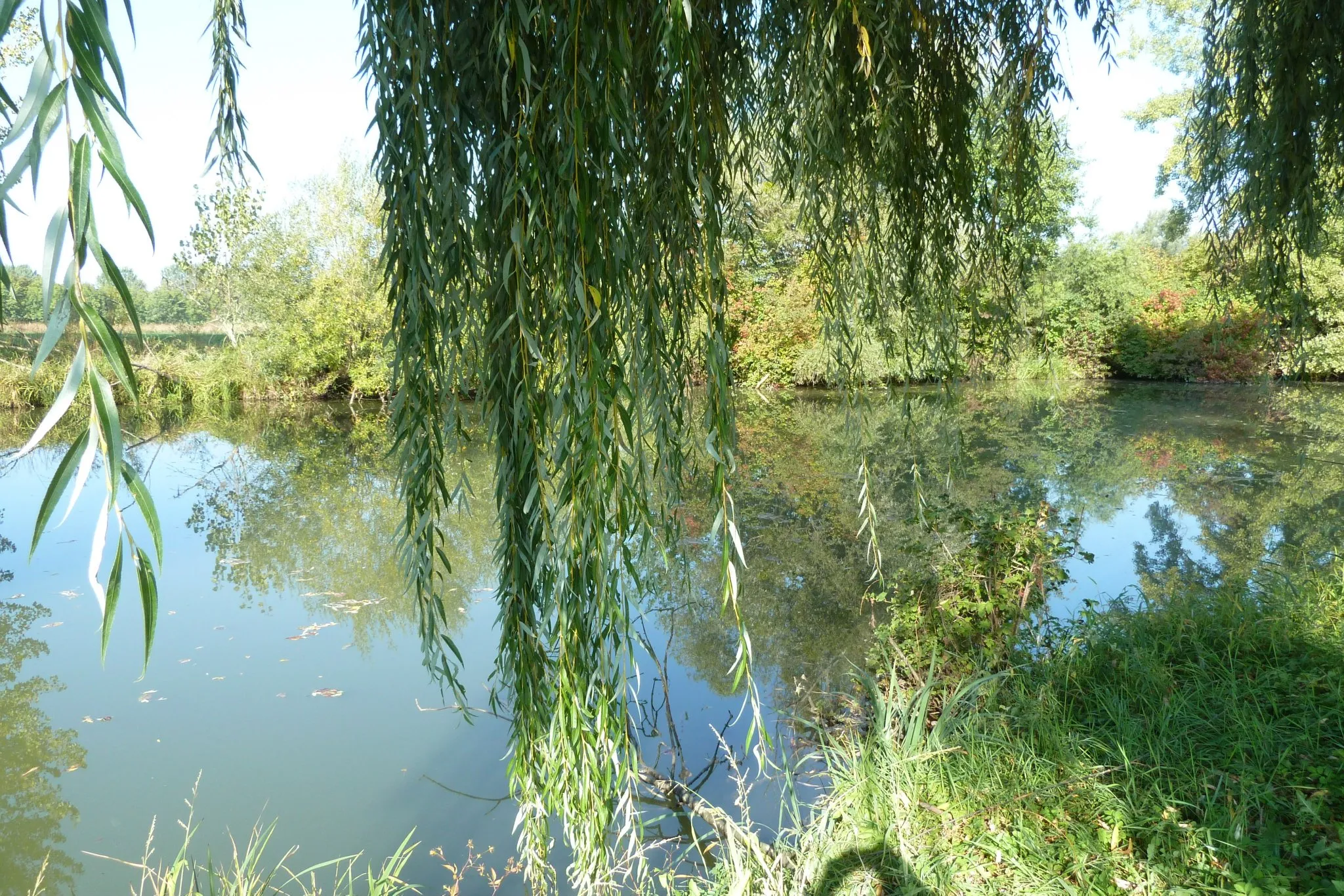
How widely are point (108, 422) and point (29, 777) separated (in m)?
3.67

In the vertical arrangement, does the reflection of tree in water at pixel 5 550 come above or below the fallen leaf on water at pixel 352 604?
above

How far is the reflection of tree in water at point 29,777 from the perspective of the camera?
288 centimetres

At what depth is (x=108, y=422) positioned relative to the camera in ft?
2.10

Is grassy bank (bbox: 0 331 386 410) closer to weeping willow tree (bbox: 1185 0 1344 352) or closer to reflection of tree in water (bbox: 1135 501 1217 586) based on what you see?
reflection of tree in water (bbox: 1135 501 1217 586)

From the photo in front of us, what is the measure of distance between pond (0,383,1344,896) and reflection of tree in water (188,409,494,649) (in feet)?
0.11

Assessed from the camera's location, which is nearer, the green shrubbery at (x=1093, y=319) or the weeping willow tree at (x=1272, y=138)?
the weeping willow tree at (x=1272, y=138)

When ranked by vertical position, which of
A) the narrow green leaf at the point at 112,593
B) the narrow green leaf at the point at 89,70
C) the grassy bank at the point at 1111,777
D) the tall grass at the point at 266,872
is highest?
the narrow green leaf at the point at 89,70

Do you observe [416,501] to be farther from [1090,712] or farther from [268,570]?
[268,570]

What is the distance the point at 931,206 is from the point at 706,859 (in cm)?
209

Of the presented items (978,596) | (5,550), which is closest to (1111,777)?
(978,596)

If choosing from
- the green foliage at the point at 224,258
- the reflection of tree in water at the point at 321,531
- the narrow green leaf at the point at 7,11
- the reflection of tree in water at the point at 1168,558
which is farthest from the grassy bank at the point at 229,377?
the narrow green leaf at the point at 7,11

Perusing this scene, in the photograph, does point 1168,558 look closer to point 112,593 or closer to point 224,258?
point 112,593

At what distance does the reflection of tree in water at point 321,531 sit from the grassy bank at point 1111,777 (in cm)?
178

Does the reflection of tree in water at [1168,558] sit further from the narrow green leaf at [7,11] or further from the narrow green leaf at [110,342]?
the narrow green leaf at [7,11]
